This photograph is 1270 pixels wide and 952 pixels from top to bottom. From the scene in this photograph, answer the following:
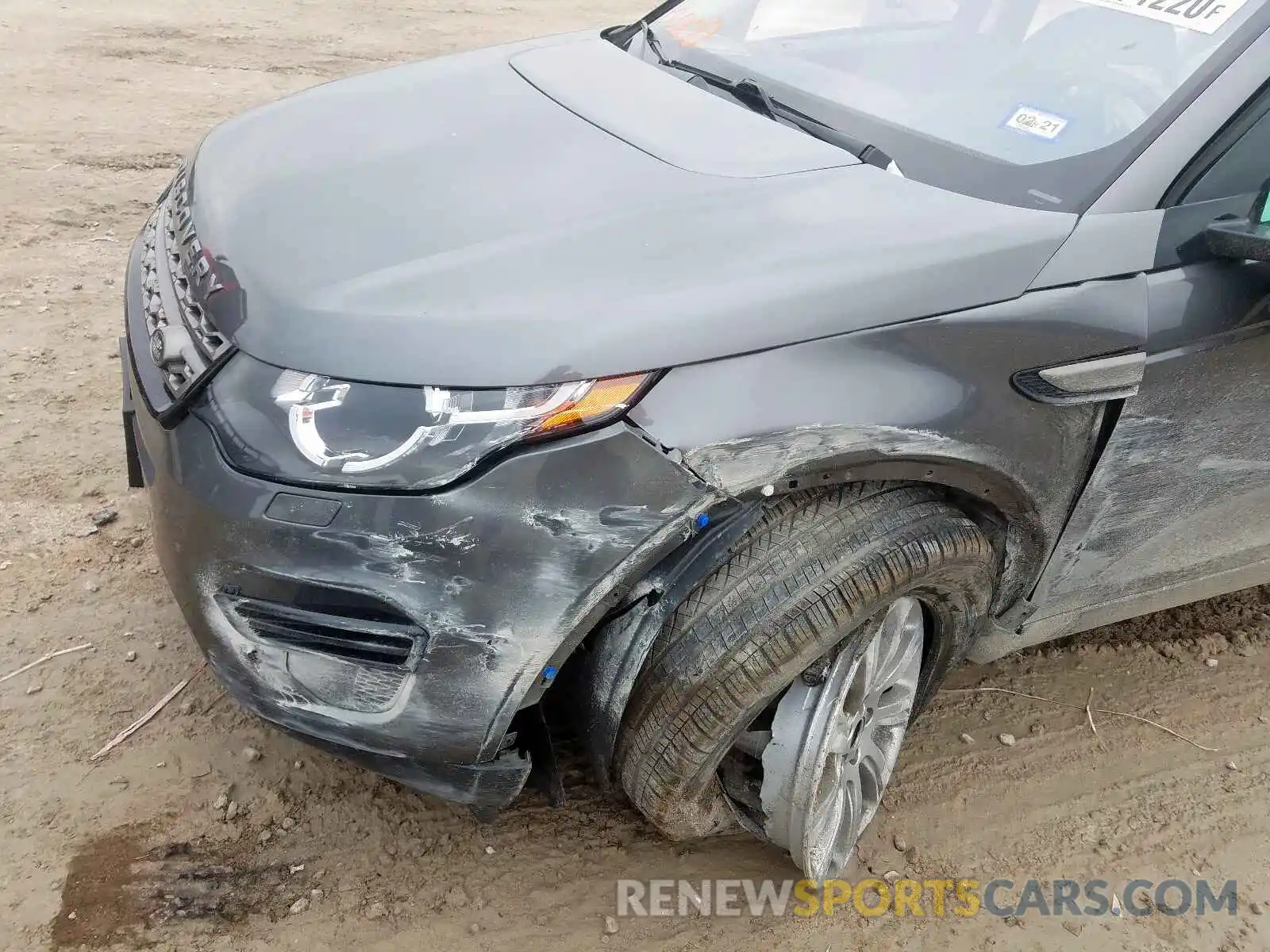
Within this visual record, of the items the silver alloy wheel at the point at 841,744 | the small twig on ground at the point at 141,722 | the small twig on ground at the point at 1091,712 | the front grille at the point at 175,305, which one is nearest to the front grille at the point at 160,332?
the front grille at the point at 175,305

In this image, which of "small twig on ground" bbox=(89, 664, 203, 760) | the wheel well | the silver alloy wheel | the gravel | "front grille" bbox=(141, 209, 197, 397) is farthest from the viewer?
the gravel

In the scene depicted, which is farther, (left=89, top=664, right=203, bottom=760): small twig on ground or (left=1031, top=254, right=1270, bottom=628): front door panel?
(left=89, top=664, right=203, bottom=760): small twig on ground

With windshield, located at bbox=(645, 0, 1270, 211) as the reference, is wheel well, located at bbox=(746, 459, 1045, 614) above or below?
below

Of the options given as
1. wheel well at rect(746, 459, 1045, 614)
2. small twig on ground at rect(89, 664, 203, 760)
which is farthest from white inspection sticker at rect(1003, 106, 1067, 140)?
small twig on ground at rect(89, 664, 203, 760)

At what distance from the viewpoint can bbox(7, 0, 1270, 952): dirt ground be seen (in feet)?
6.54

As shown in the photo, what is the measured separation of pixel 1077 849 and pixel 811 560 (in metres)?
1.10

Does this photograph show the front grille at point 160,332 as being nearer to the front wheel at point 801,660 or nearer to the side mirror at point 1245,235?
the front wheel at point 801,660

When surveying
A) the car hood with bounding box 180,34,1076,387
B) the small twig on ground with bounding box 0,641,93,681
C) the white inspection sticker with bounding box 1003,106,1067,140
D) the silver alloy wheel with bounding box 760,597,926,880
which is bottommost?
the small twig on ground with bounding box 0,641,93,681

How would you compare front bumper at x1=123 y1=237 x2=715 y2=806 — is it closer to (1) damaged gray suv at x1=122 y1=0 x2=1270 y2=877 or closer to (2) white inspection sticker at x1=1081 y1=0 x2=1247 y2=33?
(1) damaged gray suv at x1=122 y1=0 x2=1270 y2=877

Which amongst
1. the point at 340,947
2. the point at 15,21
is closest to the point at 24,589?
the point at 340,947

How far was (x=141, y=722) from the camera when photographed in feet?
7.61

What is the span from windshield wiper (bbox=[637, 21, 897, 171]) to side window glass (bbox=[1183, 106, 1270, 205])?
0.53 meters

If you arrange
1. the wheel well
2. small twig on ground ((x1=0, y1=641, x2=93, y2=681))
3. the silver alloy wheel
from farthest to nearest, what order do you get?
small twig on ground ((x1=0, y1=641, x2=93, y2=681)), the silver alloy wheel, the wheel well

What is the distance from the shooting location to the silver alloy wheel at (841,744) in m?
1.84
